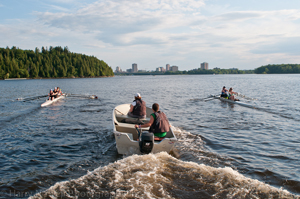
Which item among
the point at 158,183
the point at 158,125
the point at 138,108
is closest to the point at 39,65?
the point at 138,108

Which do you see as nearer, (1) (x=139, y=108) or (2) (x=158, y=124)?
(2) (x=158, y=124)

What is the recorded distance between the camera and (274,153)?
9.39m

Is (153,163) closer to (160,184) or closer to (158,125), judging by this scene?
(160,184)

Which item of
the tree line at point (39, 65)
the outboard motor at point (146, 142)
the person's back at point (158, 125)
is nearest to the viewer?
the outboard motor at point (146, 142)

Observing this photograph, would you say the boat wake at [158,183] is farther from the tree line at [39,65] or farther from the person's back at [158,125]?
the tree line at [39,65]

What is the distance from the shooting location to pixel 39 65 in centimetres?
14138

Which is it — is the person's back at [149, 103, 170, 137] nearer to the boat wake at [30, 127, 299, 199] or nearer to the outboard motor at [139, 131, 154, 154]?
the outboard motor at [139, 131, 154, 154]

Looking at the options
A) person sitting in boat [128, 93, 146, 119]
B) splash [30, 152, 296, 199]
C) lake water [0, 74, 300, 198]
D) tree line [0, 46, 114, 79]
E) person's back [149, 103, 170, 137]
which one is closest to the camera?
splash [30, 152, 296, 199]

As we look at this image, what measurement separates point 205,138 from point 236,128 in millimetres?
3459

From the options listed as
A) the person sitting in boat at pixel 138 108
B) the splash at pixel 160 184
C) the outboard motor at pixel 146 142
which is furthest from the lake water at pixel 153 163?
the person sitting in boat at pixel 138 108

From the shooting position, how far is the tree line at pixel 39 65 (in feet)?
396

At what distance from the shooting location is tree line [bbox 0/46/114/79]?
12082 cm

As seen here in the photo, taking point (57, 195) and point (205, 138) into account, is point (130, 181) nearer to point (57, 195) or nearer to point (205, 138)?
point (57, 195)

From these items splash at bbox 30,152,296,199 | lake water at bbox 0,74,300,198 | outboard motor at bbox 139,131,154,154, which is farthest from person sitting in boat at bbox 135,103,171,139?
splash at bbox 30,152,296,199
